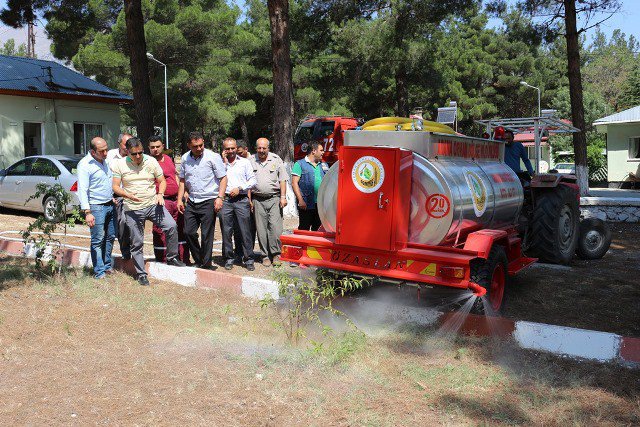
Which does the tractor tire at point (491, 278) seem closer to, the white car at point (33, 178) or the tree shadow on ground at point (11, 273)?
the tree shadow on ground at point (11, 273)

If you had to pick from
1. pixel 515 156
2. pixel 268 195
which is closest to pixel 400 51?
pixel 515 156

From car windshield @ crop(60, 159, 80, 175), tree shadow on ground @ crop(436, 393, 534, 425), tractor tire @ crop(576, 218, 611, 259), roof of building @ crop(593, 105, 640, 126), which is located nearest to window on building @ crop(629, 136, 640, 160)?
roof of building @ crop(593, 105, 640, 126)

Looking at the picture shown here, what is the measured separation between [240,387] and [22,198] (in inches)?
473

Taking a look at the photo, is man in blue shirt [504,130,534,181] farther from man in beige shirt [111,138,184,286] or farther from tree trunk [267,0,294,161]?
tree trunk [267,0,294,161]

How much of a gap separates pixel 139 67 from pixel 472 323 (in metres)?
10.6

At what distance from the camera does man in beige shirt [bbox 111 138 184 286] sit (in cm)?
740

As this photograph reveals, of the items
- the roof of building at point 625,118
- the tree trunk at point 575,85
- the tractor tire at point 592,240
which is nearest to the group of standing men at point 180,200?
the tractor tire at point 592,240

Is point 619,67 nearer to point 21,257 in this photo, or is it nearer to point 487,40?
point 487,40

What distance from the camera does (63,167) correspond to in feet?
45.2

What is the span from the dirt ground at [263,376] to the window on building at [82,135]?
58.9ft

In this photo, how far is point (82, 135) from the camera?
23.2 m

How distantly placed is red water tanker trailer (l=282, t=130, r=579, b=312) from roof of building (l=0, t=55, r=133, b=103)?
17.8 meters

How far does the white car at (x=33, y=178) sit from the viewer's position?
13.6 metres

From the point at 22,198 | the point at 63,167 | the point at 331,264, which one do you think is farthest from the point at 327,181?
the point at 22,198
